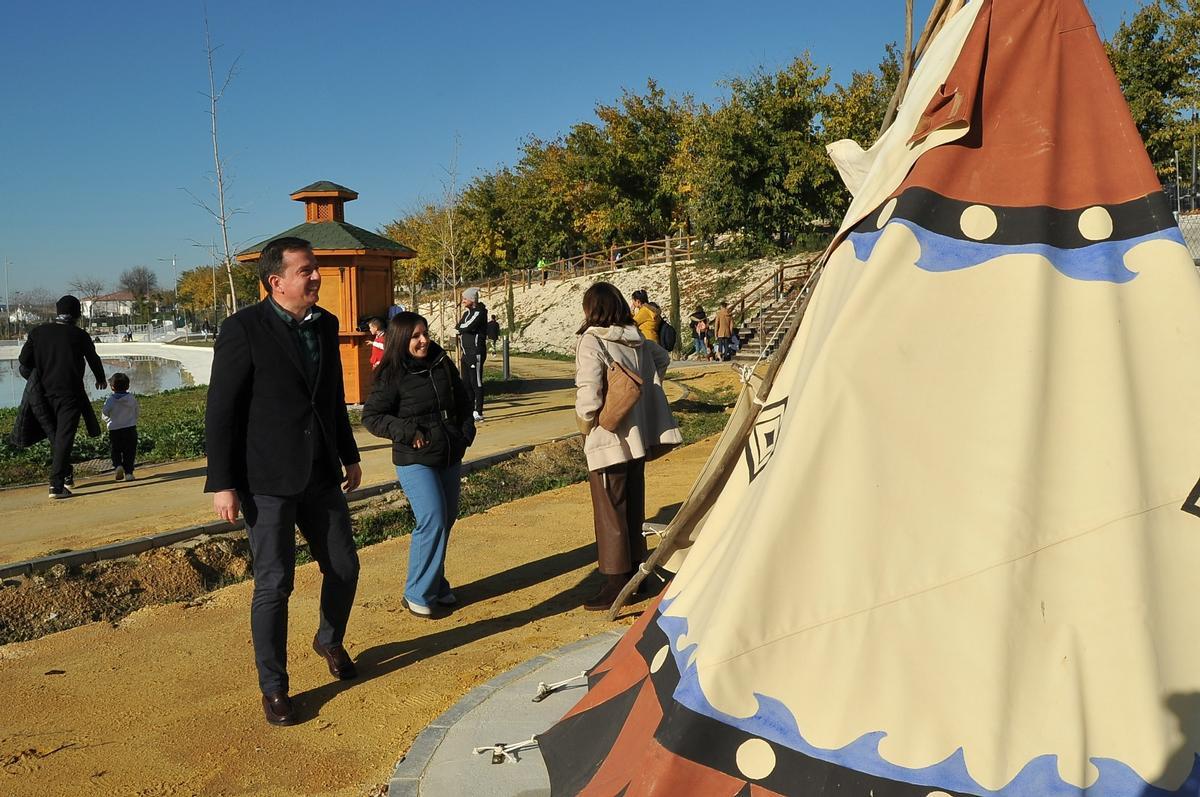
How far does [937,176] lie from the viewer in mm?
3260

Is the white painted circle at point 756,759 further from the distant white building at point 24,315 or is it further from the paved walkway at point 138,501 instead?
the distant white building at point 24,315

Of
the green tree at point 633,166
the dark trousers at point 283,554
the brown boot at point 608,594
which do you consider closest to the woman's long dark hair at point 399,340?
the dark trousers at point 283,554

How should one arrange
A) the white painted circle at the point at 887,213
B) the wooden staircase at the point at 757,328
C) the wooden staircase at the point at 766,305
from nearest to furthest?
the white painted circle at the point at 887,213, the wooden staircase at the point at 757,328, the wooden staircase at the point at 766,305

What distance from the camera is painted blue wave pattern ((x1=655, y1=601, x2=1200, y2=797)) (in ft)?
8.81

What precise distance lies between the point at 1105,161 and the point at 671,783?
95.6 inches

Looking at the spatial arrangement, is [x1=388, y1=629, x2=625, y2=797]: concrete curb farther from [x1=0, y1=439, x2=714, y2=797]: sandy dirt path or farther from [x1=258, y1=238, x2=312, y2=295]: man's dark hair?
[x1=258, y1=238, x2=312, y2=295]: man's dark hair

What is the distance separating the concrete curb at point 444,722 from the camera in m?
3.88

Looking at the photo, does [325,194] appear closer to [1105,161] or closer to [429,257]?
[1105,161]

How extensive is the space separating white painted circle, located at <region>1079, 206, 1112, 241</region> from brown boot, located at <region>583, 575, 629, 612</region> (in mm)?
3843

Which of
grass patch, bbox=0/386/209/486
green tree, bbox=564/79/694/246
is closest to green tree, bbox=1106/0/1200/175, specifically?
green tree, bbox=564/79/694/246

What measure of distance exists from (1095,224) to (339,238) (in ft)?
49.0

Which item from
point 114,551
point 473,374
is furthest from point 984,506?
point 473,374

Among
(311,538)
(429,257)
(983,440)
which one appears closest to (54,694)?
(311,538)

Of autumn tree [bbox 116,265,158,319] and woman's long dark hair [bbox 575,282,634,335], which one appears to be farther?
autumn tree [bbox 116,265,158,319]
